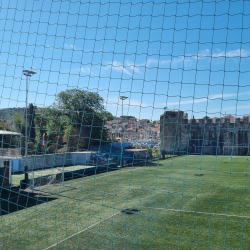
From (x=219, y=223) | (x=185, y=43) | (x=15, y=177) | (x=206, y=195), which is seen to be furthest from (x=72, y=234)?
(x=15, y=177)

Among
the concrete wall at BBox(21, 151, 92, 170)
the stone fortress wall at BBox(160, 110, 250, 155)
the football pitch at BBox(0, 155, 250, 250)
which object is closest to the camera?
the stone fortress wall at BBox(160, 110, 250, 155)

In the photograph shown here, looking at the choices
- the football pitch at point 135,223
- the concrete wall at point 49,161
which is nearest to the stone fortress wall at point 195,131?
the football pitch at point 135,223

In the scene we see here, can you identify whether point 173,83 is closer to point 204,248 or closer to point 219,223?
point 204,248

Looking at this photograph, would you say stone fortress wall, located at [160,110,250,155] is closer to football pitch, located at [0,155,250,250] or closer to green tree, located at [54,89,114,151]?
football pitch, located at [0,155,250,250]

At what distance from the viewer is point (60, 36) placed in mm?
4078

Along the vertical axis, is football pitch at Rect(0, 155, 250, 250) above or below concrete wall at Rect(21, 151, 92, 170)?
below

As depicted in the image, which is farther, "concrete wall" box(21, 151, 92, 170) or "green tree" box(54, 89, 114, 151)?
"concrete wall" box(21, 151, 92, 170)

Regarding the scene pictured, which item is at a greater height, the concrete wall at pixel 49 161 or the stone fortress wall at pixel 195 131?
the stone fortress wall at pixel 195 131

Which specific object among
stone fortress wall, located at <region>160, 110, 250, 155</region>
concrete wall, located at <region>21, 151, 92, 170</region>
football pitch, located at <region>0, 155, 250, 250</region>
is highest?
stone fortress wall, located at <region>160, 110, 250, 155</region>

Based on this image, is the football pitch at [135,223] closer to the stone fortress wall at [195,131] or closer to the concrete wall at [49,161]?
the stone fortress wall at [195,131]

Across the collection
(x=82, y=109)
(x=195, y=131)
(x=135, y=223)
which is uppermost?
(x=82, y=109)

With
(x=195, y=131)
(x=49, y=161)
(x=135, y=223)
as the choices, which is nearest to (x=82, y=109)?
(x=195, y=131)

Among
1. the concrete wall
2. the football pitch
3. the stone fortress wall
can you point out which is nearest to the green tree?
the football pitch

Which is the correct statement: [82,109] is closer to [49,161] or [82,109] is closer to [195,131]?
[195,131]
